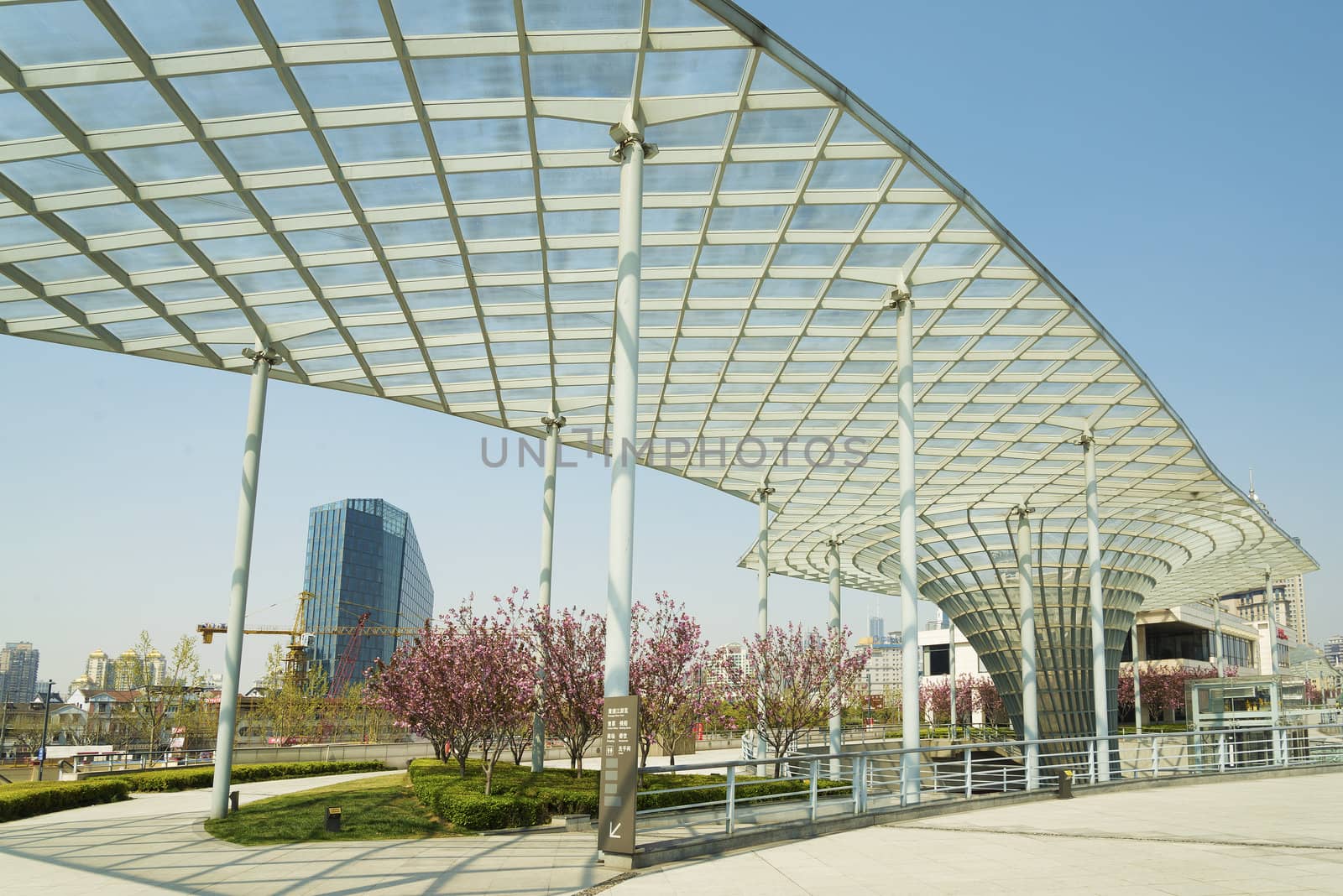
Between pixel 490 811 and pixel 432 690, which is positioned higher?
pixel 432 690

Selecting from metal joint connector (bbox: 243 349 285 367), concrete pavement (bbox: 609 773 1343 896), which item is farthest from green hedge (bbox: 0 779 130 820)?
concrete pavement (bbox: 609 773 1343 896)

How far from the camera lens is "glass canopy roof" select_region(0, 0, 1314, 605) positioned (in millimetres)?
15234

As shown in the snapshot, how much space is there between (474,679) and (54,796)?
1221 cm

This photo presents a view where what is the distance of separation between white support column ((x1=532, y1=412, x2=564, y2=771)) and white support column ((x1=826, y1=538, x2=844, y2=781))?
10096 mm

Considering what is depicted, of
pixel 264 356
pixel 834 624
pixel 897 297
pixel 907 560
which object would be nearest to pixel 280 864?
pixel 264 356

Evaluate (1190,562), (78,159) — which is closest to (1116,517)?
(1190,562)

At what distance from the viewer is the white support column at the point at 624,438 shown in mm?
14164

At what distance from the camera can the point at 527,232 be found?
69.8ft

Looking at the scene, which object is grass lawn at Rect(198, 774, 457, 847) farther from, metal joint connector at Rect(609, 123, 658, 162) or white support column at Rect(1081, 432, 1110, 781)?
white support column at Rect(1081, 432, 1110, 781)

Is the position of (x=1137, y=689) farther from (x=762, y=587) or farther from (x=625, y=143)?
(x=625, y=143)

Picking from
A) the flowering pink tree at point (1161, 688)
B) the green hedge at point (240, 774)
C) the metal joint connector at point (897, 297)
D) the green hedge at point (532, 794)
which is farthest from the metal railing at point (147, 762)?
the flowering pink tree at point (1161, 688)

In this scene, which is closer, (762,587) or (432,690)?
(432,690)

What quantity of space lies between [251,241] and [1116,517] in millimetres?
38659

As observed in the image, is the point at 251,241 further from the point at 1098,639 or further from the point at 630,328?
the point at 1098,639
